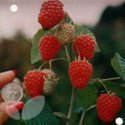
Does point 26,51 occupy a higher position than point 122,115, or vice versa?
point 122,115

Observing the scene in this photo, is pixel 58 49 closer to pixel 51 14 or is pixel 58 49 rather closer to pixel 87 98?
pixel 51 14

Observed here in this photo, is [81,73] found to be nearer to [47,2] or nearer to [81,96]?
[47,2]

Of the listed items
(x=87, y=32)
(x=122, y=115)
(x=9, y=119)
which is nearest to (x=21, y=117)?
(x=9, y=119)

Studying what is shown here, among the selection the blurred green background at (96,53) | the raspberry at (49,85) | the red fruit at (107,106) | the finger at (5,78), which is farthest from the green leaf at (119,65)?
the blurred green background at (96,53)

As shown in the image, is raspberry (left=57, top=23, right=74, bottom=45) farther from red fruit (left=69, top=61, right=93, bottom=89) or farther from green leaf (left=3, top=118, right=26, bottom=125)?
green leaf (left=3, top=118, right=26, bottom=125)

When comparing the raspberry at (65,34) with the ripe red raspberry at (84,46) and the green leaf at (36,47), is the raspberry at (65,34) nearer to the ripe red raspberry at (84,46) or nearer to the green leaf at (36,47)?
the ripe red raspberry at (84,46)

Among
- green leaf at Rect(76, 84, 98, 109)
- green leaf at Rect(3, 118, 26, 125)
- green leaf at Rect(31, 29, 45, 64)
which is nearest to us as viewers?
green leaf at Rect(3, 118, 26, 125)

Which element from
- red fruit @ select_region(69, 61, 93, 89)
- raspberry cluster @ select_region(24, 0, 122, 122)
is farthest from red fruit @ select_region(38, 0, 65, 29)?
red fruit @ select_region(69, 61, 93, 89)
